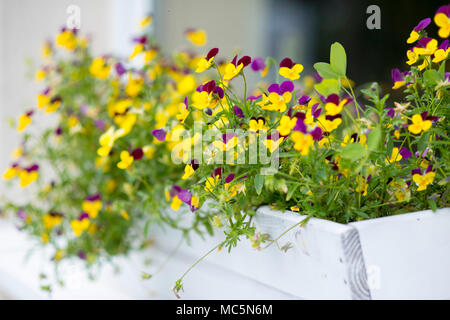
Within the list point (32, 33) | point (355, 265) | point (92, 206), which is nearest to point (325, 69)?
point (355, 265)

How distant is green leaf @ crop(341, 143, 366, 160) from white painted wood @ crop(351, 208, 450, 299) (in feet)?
0.24

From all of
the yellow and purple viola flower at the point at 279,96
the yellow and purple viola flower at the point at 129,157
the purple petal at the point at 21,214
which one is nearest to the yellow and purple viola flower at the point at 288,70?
the yellow and purple viola flower at the point at 279,96

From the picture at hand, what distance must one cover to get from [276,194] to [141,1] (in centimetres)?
154

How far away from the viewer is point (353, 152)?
449 millimetres

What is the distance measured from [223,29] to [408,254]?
2115 mm

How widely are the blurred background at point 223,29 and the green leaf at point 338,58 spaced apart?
0.42 m

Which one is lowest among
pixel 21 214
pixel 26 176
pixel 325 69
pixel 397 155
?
pixel 21 214

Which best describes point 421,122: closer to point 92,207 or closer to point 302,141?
point 302,141

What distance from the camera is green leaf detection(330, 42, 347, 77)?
0.51 m

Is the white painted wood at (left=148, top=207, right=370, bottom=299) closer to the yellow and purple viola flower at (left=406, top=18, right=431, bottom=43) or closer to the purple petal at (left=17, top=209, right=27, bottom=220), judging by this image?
the yellow and purple viola flower at (left=406, top=18, right=431, bottom=43)

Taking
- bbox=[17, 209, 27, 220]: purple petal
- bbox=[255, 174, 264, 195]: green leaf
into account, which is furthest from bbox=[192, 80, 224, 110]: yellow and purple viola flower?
bbox=[17, 209, 27, 220]: purple petal

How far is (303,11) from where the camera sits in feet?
7.31

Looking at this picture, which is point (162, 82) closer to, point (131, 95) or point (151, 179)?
point (131, 95)

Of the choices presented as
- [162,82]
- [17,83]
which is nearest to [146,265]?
[162,82]
